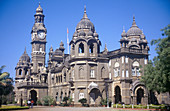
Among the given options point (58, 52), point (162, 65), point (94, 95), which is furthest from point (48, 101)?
point (162, 65)

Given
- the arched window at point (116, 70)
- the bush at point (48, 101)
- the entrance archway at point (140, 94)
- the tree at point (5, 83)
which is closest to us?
the tree at point (5, 83)

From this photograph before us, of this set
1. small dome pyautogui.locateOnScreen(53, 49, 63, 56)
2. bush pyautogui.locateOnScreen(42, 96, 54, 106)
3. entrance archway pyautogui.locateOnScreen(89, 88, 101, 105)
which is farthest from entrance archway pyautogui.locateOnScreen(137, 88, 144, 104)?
small dome pyautogui.locateOnScreen(53, 49, 63, 56)

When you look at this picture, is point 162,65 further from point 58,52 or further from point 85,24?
point 58,52

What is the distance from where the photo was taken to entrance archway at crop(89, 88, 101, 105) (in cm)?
5004

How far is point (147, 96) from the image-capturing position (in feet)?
155

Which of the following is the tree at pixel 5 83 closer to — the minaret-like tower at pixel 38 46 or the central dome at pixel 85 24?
the central dome at pixel 85 24

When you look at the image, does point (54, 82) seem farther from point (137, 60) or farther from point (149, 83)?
point (149, 83)

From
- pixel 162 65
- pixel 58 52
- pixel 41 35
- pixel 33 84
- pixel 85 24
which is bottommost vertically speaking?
pixel 33 84

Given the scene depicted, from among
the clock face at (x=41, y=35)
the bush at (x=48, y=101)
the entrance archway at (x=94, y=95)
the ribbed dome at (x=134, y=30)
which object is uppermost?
the clock face at (x=41, y=35)

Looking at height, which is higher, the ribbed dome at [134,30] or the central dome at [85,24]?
the central dome at [85,24]

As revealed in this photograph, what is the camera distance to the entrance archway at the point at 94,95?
50.0 m

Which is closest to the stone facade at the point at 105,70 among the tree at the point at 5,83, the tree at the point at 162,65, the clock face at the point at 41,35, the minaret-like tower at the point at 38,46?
the tree at the point at 5,83

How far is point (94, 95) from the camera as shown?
5059 cm

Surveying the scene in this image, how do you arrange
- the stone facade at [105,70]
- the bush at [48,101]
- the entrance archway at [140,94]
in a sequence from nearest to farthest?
the stone facade at [105,70] → the entrance archway at [140,94] → the bush at [48,101]
